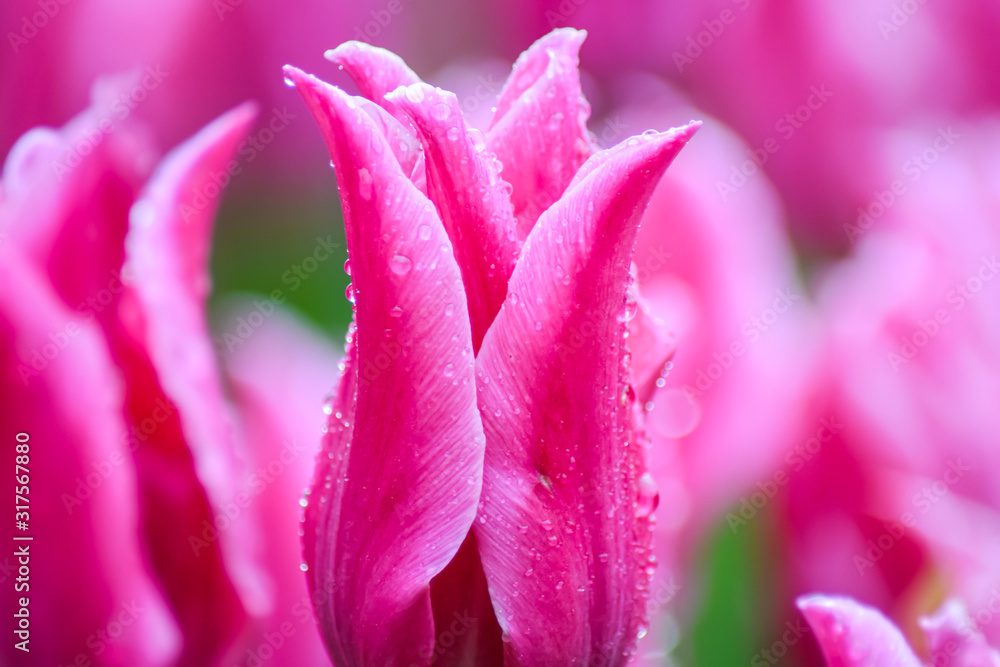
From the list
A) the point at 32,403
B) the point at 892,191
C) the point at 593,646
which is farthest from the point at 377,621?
the point at 892,191

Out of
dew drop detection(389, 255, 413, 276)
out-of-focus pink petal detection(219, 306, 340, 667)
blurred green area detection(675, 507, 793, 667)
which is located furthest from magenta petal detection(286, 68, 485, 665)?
blurred green area detection(675, 507, 793, 667)

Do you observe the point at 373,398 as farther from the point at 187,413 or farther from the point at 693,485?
the point at 693,485

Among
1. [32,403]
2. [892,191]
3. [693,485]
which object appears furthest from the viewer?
[892,191]

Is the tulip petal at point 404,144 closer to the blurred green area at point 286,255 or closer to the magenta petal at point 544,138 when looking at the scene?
the magenta petal at point 544,138

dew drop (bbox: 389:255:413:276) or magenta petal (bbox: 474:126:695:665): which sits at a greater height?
dew drop (bbox: 389:255:413:276)

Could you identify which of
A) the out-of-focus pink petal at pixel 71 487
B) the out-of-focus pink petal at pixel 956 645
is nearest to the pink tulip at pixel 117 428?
the out-of-focus pink petal at pixel 71 487

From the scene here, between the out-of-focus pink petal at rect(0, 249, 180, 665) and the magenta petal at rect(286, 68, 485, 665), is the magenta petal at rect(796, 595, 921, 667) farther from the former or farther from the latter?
the out-of-focus pink petal at rect(0, 249, 180, 665)
